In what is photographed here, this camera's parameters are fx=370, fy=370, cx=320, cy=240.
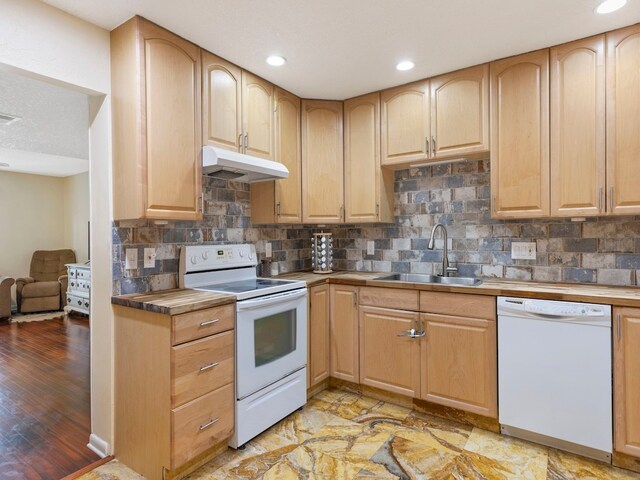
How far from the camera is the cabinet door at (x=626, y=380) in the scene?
6.16 feet

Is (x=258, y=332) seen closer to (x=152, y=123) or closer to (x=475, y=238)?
(x=152, y=123)

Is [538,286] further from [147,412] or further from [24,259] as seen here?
[24,259]

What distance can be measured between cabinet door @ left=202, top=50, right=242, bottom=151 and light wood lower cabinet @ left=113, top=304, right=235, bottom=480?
107 cm

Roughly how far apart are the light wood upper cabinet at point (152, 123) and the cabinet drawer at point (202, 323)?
564mm

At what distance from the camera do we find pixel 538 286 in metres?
2.28

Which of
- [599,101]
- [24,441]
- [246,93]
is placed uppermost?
[246,93]

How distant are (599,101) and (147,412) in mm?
3024

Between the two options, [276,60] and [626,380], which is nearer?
[626,380]

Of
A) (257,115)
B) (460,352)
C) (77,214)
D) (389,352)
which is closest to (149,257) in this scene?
(257,115)

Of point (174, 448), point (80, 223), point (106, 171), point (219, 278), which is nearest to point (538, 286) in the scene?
point (219, 278)

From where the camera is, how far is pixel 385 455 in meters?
2.07

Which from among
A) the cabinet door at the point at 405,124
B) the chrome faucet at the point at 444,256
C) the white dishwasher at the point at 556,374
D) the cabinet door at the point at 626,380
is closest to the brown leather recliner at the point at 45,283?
the cabinet door at the point at 405,124

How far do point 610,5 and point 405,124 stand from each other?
1287mm

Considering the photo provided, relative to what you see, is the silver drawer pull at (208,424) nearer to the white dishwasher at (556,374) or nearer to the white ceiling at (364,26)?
the white dishwasher at (556,374)
